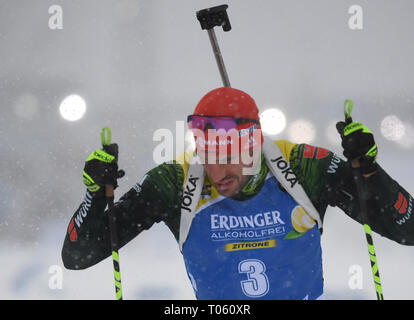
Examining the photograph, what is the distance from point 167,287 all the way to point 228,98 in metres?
4.33

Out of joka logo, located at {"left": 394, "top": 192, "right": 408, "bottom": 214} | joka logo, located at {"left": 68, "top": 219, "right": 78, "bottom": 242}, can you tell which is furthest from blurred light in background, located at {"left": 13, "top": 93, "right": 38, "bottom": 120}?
joka logo, located at {"left": 394, "top": 192, "right": 408, "bottom": 214}

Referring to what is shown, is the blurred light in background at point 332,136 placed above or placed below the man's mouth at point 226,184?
above

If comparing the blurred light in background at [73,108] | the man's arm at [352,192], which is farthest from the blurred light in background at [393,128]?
the man's arm at [352,192]

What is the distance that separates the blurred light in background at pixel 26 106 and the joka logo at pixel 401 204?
5.98m

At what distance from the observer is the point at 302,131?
7410 millimetres

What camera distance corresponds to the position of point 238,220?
109 inches

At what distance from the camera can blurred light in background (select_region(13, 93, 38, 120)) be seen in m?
7.37

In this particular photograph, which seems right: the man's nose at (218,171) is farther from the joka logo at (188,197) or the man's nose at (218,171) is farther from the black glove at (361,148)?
the black glove at (361,148)

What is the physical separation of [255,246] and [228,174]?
0.43m

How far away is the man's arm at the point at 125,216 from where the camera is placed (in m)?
2.79

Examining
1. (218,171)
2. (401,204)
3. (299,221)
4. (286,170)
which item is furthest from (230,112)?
(401,204)

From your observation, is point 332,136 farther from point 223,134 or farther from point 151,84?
point 223,134
